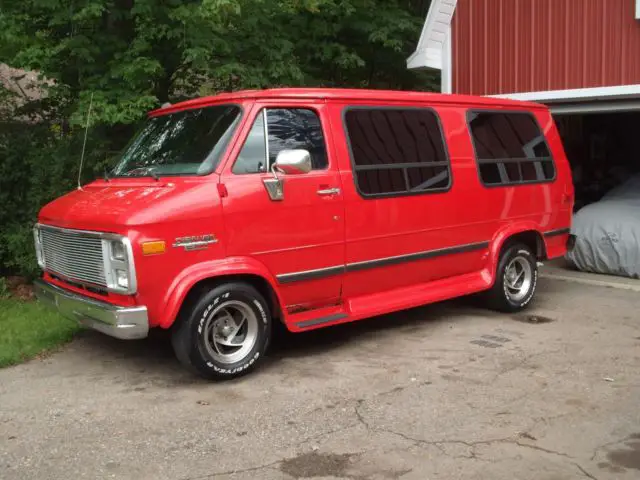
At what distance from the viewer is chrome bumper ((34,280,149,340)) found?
4969 millimetres

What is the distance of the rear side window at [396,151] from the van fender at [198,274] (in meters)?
1.32

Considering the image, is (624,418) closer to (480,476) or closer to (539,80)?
(480,476)

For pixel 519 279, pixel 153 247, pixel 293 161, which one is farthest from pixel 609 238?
pixel 153 247

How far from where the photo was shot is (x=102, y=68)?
28.6 ft

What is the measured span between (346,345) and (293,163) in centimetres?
196

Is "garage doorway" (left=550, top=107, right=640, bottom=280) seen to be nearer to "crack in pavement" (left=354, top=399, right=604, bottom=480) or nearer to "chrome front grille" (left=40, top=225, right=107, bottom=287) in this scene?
"crack in pavement" (left=354, top=399, right=604, bottom=480)

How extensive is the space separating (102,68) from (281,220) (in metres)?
4.41

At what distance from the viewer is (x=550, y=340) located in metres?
6.53

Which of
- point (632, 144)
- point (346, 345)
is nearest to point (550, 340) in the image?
point (346, 345)

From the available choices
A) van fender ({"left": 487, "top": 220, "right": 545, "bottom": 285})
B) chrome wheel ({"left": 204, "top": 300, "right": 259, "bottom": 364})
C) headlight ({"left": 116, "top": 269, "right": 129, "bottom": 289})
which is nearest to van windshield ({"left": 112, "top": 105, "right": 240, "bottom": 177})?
headlight ({"left": 116, "top": 269, "right": 129, "bottom": 289})

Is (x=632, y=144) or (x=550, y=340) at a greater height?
(x=632, y=144)

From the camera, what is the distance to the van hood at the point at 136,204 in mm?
4988

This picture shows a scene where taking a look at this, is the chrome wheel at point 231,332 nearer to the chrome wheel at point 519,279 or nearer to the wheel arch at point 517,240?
the wheel arch at point 517,240

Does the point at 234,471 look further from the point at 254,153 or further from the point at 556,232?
the point at 556,232
